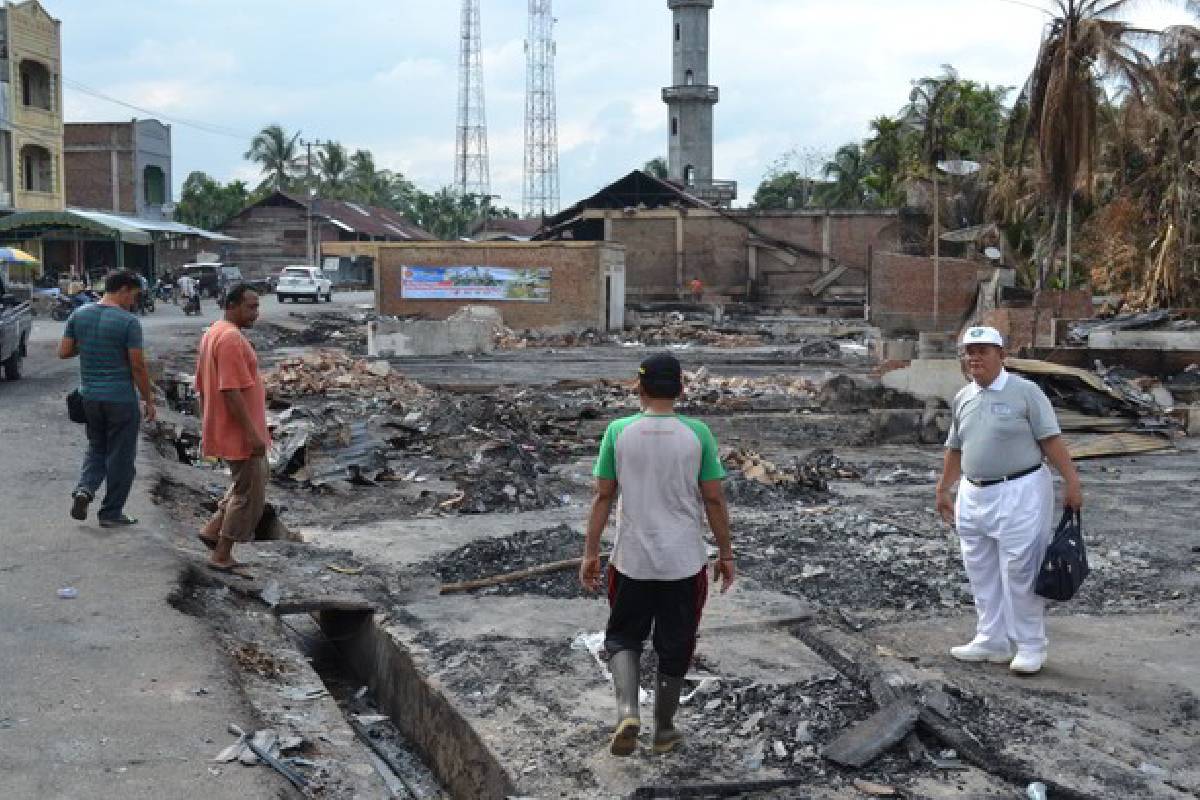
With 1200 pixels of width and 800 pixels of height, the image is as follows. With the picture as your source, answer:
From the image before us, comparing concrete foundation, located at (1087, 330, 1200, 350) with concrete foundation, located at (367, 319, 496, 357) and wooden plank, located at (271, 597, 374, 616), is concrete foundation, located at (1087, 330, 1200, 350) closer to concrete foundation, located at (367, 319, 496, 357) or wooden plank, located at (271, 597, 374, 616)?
concrete foundation, located at (367, 319, 496, 357)

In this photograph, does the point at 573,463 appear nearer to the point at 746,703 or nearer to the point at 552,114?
the point at 746,703

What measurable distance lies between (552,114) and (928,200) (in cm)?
4337

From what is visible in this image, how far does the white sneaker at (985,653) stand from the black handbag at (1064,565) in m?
0.47

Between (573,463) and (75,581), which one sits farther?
(573,463)

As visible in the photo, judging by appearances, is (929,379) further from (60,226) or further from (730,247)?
(60,226)

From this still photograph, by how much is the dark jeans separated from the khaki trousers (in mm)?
963

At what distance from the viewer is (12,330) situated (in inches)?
741

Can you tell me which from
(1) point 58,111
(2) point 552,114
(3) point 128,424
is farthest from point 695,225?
(3) point 128,424

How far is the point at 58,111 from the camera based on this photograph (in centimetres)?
5225

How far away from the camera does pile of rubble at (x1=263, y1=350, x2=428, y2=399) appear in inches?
822

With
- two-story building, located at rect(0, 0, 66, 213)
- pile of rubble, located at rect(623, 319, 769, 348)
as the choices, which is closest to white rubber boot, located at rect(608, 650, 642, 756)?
pile of rubble, located at rect(623, 319, 769, 348)

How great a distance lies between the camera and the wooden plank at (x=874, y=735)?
5.14 m

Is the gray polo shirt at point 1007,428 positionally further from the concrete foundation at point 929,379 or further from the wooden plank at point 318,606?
the concrete foundation at point 929,379

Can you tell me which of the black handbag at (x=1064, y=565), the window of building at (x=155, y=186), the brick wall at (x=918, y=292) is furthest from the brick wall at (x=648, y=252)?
the black handbag at (x=1064, y=565)
